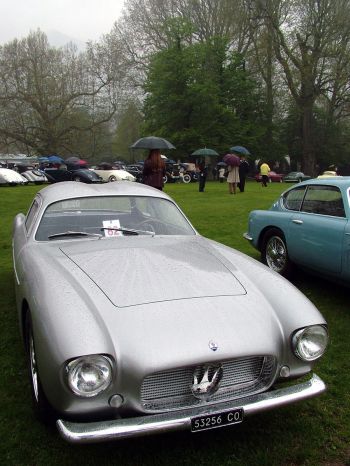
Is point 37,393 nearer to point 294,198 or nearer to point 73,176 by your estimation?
point 294,198

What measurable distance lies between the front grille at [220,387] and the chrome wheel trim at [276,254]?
3460 mm

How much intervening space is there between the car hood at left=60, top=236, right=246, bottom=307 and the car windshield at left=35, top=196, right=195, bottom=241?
0.76ft

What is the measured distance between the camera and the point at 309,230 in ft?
17.8

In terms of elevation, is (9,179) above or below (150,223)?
below

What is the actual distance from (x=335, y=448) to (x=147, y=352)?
133cm

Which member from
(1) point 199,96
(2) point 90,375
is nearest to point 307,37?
(1) point 199,96

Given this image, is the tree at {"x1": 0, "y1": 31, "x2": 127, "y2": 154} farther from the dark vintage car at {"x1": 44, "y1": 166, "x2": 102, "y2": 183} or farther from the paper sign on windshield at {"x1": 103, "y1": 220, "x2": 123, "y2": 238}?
the paper sign on windshield at {"x1": 103, "y1": 220, "x2": 123, "y2": 238}

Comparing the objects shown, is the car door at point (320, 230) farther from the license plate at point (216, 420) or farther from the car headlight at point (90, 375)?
the car headlight at point (90, 375)

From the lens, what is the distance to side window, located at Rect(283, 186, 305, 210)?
19.8 ft

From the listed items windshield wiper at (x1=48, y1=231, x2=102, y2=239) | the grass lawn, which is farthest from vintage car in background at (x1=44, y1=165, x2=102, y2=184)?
the grass lawn

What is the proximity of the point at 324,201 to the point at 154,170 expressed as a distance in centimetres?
428

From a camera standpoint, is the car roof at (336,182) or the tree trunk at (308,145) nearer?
the car roof at (336,182)

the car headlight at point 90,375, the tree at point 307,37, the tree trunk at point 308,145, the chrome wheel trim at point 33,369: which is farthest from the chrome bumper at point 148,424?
the tree trunk at point 308,145

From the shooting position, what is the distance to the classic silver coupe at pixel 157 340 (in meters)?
2.33
